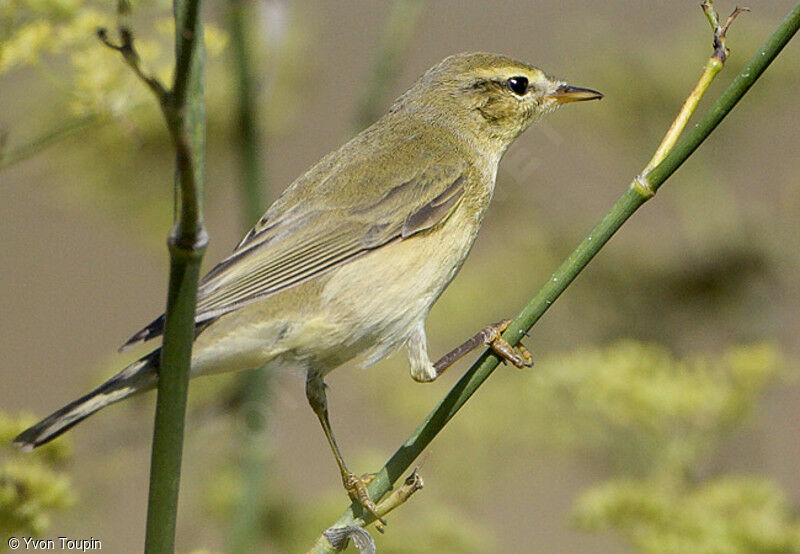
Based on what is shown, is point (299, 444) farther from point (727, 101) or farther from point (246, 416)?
point (727, 101)

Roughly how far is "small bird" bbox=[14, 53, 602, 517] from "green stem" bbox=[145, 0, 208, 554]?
862 millimetres

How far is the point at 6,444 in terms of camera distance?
1.87 metres

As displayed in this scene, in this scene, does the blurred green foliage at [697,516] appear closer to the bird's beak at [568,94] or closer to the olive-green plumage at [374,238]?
the olive-green plumage at [374,238]

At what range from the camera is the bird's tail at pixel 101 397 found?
184 centimetres

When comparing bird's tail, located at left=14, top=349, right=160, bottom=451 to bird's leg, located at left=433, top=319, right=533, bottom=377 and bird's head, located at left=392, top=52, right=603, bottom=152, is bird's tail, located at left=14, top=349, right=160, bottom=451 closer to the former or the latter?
bird's leg, located at left=433, top=319, right=533, bottom=377

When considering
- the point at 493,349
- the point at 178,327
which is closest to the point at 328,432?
the point at 493,349

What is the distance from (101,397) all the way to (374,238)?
1.02 m

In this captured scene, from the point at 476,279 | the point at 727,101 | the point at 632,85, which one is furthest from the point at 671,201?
the point at 727,101

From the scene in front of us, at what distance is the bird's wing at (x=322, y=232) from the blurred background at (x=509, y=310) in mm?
126

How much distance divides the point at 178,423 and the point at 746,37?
3245mm

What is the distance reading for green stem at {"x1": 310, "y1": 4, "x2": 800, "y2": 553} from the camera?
1478 mm

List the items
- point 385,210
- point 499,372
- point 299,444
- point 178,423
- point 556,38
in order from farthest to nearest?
point 299,444
point 556,38
point 499,372
point 385,210
point 178,423

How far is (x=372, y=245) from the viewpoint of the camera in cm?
277

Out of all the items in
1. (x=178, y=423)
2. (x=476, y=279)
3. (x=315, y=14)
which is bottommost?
(x=178, y=423)
